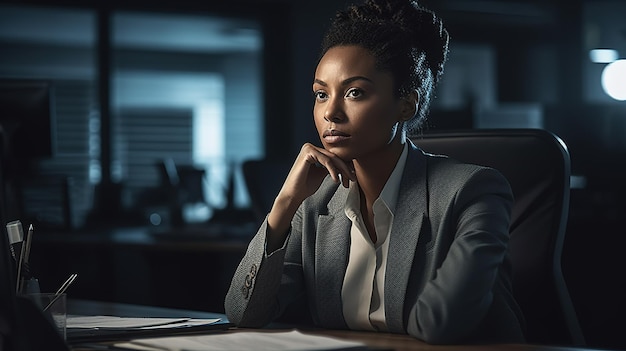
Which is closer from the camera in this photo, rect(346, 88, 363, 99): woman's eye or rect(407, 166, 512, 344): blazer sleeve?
rect(407, 166, 512, 344): blazer sleeve

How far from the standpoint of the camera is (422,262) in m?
1.78

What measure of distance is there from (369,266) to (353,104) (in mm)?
306

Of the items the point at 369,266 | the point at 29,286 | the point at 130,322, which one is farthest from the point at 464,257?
the point at 29,286

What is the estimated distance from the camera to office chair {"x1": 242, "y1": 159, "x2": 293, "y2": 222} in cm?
357

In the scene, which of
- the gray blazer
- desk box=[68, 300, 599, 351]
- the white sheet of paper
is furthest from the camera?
the gray blazer

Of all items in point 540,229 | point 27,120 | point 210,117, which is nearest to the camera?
point 540,229

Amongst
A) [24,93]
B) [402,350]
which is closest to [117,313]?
[402,350]

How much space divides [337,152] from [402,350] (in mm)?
447

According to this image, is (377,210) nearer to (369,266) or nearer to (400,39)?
(369,266)

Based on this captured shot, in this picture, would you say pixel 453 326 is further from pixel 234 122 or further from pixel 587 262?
pixel 234 122

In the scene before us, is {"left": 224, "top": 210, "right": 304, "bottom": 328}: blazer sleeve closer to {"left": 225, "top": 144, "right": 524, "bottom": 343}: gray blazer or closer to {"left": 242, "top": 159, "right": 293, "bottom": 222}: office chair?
{"left": 225, "top": 144, "right": 524, "bottom": 343}: gray blazer

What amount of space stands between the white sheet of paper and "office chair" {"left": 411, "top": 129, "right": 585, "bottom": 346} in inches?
27.9

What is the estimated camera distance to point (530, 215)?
204 cm

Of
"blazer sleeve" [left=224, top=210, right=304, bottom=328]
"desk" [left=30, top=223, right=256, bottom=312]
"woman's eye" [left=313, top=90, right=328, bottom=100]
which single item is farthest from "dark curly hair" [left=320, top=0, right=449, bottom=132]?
"desk" [left=30, top=223, right=256, bottom=312]
